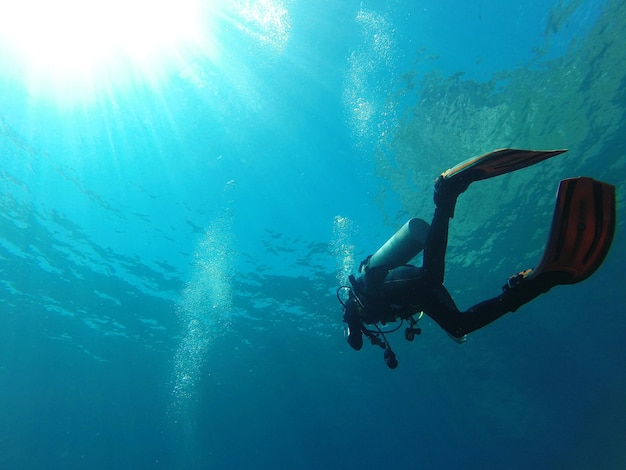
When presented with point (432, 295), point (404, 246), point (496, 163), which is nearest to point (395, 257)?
point (404, 246)

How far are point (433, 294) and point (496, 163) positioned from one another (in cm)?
172

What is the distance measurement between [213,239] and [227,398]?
95.0ft

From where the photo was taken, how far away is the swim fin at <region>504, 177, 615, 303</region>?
2.93 meters

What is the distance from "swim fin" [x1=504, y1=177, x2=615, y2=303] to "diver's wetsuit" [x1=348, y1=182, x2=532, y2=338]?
38 cm

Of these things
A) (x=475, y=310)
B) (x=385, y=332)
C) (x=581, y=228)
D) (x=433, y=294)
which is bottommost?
(x=581, y=228)

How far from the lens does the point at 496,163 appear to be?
3.37 m

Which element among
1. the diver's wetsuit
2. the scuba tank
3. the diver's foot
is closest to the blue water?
the scuba tank

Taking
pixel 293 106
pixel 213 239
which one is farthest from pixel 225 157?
pixel 213 239

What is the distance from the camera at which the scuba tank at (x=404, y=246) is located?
450cm

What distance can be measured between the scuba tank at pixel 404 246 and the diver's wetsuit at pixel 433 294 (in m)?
0.15

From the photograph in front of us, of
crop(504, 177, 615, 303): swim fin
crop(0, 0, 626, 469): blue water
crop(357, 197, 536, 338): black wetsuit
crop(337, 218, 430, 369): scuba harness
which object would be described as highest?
crop(0, 0, 626, 469): blue water

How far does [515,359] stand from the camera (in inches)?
1136

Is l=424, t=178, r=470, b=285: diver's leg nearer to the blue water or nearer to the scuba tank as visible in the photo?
the scuba tank

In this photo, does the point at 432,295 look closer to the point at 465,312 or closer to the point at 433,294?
the point at 433,294
